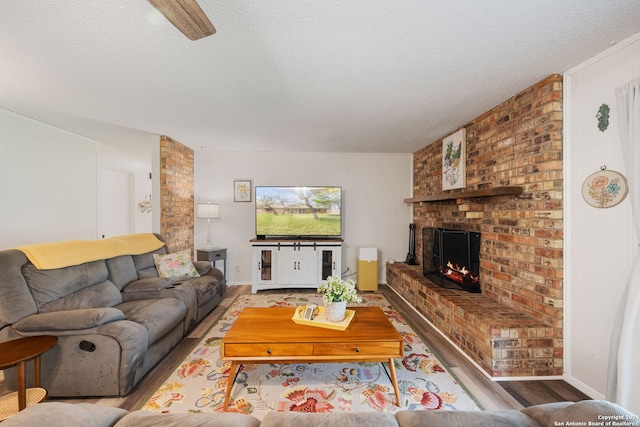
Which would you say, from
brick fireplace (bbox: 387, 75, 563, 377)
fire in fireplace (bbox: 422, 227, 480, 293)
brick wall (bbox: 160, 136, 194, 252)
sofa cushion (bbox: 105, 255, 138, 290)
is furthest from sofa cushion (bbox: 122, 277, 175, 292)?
fire in fireplace (bbox: 422, 227, 480, 293)

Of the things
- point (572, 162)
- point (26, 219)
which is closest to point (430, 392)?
point (572, 162)

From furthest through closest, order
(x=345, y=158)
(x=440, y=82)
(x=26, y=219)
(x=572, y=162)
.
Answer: (x=345, y=158), (x=26, y=219), (x=440, y=82), (x=572, y=162)

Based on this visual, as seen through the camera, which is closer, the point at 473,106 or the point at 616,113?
the point at 616,113

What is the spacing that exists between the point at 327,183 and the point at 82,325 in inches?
143

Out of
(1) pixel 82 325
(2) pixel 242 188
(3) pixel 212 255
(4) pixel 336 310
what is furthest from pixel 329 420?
(2) pixel 242 188

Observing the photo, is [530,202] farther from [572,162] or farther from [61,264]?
[61,264]

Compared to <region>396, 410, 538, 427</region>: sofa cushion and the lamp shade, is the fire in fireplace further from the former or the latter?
the lamp shade

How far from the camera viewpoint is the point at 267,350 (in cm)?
181

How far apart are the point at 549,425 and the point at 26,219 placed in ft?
15.9

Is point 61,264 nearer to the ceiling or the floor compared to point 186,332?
nearer to the ceiling

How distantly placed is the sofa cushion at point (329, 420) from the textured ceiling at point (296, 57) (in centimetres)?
183

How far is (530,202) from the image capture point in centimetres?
222

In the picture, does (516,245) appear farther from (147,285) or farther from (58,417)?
(147,285)

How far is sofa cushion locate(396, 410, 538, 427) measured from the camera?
0.76 meters
